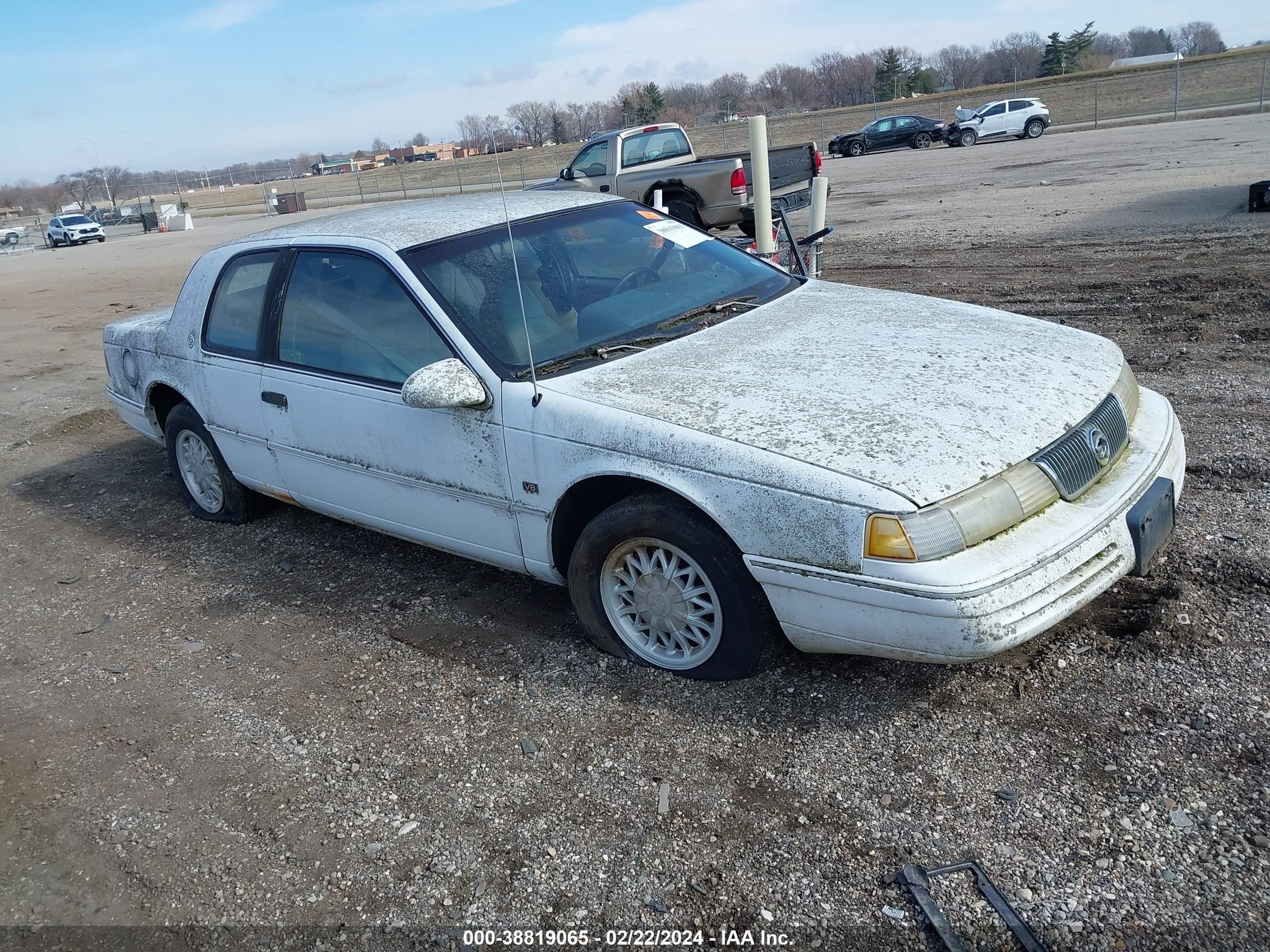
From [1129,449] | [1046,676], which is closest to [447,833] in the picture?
[1046,676]

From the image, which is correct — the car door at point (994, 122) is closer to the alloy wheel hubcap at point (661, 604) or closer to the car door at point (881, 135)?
the car door at point (881, 135)

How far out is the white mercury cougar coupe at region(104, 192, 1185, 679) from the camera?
9.37ft

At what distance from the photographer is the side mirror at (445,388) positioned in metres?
3.50

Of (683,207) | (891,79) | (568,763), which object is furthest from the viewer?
(891,79)

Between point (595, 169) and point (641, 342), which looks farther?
point (595, 169)

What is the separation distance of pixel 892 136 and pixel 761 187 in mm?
33955

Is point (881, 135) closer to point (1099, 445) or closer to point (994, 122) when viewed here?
point (994, 122)

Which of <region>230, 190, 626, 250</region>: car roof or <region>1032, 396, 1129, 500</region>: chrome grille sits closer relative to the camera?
<region>1032, 396, 1129, 500</region>: chrome grille

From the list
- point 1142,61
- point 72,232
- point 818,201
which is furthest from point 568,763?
point 1142,61

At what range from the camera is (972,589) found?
2717mm

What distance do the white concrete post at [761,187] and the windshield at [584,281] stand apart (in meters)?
3.07

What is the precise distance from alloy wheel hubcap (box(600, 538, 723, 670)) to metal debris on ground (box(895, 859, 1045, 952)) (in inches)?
39.6

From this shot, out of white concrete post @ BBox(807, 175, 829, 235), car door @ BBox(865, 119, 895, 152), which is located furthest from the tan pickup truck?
car door @ BBox(865, 119, 895, 152)

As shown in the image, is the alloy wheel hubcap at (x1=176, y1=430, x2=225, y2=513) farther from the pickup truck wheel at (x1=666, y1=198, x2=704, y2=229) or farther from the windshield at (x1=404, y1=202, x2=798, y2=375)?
the pickup truck wheel at (x1=666, y1=198, x2=704, y2=229)
